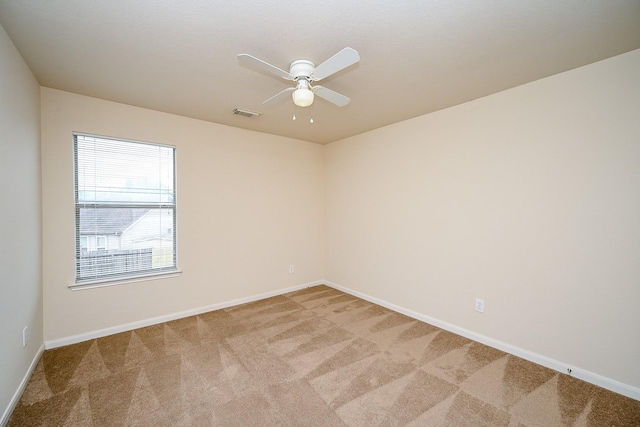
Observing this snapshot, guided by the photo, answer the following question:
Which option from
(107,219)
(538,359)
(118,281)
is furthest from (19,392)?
(538,359)

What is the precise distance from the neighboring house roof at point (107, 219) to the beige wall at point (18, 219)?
382 mm

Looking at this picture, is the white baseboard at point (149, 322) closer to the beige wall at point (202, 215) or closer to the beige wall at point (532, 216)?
the beige wall at point (202, 215)

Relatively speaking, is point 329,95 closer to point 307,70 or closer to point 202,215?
point 307,70

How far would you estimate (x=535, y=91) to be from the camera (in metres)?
2.43

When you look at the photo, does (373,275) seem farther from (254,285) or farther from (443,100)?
(443,100)

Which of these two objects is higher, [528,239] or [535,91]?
[535,91]

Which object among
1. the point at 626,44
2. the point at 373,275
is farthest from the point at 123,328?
the point at 626,44

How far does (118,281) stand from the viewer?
3035 mm

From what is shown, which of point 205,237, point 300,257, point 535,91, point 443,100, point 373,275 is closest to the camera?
point 535,91

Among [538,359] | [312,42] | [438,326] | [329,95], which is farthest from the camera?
[438,326]

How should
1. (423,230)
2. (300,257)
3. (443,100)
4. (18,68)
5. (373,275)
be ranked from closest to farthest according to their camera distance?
(18,68) → (443,100) → (423,230) → (373,275) → (300,257)

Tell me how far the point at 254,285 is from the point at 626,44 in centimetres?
448

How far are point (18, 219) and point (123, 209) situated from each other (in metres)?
1.08

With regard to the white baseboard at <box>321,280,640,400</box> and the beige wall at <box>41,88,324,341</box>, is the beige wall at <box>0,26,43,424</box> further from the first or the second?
the white baseboard at <box>321,280,640,400</box>
